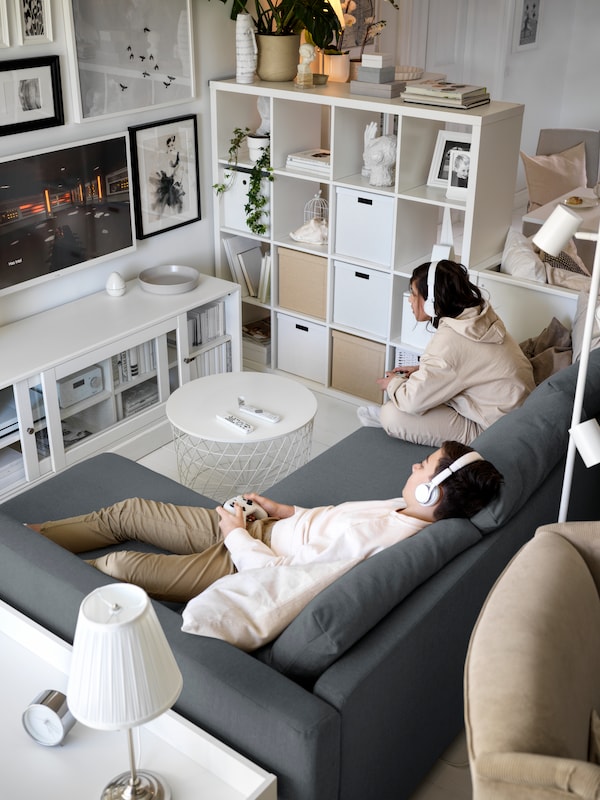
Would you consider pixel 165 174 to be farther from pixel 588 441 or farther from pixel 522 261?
pixel 588 441

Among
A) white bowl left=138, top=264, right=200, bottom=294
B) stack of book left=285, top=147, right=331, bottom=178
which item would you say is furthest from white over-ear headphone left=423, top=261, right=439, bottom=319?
white bowl left=138, top=264, right=200, bottom=294

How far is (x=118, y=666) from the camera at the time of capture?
5.13 ft

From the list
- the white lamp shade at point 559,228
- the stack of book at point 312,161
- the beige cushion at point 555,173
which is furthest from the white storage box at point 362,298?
the beige cushion at point 555,173

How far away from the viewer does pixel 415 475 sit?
7.71 ft

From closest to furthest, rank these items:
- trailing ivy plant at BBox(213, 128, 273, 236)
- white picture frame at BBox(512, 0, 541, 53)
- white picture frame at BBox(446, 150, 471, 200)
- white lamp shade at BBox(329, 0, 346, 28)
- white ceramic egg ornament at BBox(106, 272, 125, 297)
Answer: white picture frame at BBox(446, 150, 471, 200)
white lamp shade at BBox(329, 0, 346, 28)
white ceramic egg ornament at BBox(106, 272, 125, 297)
trailing ivy plant at BBox(213, 128, 273, 236)
white picture frame at BBox(512, 0, 541, 53)

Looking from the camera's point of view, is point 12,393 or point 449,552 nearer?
point 449,552

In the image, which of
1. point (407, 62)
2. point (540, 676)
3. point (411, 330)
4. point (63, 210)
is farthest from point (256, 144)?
point (540, 676)

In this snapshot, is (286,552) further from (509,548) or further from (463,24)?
(463,24)

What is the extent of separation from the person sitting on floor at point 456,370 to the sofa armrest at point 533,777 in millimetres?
1793

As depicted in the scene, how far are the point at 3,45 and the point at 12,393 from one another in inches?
50.2

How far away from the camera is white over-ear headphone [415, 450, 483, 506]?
7.44 ft

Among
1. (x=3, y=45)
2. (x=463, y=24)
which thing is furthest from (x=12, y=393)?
(x=463, y=24)

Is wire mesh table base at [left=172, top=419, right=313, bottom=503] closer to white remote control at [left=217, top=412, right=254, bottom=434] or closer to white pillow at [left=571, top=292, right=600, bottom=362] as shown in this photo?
white remote control at [left=217, top=412, right=254, bottom=434]

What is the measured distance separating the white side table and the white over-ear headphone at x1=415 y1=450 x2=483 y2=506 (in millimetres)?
776
